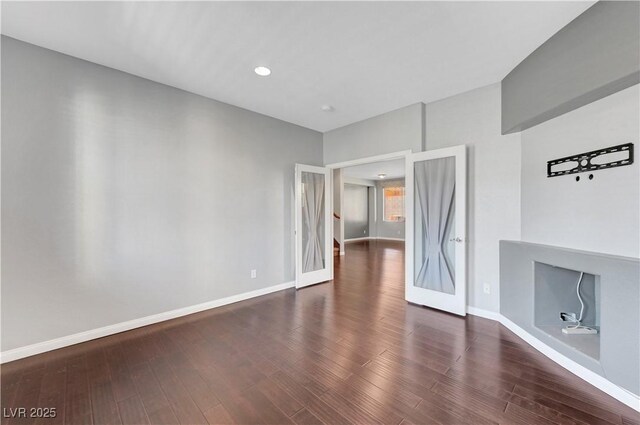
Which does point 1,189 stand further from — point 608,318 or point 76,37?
point 608,318

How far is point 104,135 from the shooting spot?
2.67 metres

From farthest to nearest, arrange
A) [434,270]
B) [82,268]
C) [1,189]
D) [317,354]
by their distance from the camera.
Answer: [434,270]
[82,268]
[317,354]
[1,189]

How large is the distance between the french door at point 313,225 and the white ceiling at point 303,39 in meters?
1.62

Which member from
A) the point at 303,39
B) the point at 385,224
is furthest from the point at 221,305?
the point at 385,224

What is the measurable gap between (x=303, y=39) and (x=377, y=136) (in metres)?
2.09

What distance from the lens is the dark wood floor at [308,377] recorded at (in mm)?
1648

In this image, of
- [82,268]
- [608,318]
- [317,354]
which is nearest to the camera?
[608,318]

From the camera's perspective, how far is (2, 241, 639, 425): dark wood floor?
1.65 meters

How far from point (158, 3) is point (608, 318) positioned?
4107 mm

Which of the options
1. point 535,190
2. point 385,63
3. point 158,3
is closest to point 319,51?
point 385,63

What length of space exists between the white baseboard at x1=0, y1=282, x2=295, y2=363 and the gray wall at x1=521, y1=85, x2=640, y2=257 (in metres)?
3.78

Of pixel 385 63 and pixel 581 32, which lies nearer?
pixel 581 32

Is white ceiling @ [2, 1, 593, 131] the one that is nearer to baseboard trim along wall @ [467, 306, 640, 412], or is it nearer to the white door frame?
the white door frame

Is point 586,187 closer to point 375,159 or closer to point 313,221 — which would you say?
point 375,159
